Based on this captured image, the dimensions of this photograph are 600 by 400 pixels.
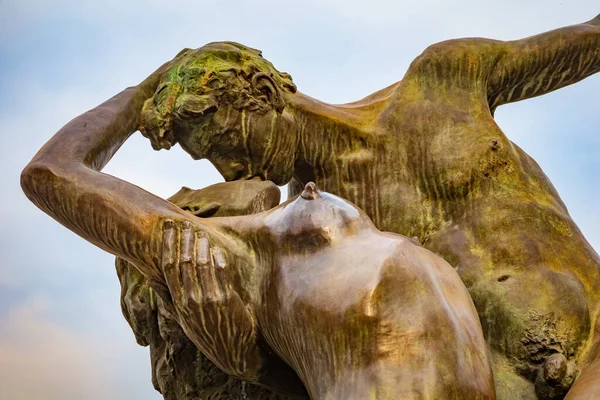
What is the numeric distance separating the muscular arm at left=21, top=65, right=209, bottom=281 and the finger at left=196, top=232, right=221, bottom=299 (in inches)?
4.5

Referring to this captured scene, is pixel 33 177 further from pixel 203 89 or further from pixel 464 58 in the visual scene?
pixel 464 58

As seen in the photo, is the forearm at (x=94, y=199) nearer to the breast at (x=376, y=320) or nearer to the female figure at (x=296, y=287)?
the female figure at (x=296, y=287)

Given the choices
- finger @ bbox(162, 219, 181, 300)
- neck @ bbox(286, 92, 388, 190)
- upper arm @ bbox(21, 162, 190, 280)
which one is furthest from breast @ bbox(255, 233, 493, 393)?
neck @ bbox(286, 92, 388, 190)

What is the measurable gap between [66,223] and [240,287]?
0.53 m

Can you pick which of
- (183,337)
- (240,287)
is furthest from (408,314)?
(183,337)

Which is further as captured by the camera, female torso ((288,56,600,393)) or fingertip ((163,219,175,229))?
female torso ((288,56,600,393))

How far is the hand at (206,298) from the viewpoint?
3420 mm

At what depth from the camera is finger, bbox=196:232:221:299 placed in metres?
3.42

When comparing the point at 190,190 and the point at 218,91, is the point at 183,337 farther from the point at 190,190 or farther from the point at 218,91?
the point at 218,91

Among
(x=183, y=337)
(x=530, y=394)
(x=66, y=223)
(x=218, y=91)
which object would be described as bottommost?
(x=530, y=394)

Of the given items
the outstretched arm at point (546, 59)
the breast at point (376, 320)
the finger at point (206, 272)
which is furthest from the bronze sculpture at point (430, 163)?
the breast at point (376, 320)

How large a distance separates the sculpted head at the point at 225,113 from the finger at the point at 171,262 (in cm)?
57

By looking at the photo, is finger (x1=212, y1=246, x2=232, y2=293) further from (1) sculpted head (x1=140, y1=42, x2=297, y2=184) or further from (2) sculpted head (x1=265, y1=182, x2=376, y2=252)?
(1) sculpted head (x1=140, y1=42, x2=297, y2=184)

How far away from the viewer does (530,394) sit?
3.70 m
